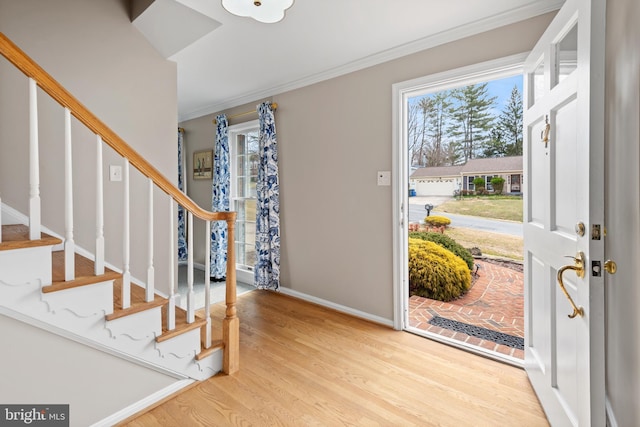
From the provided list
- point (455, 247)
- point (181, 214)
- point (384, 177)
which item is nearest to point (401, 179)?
point (384, 177)

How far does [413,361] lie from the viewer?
221 centimetres

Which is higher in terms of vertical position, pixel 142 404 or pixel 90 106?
pixel 90 106

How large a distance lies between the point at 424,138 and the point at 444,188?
2.28 feet

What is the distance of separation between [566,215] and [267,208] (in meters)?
2.82

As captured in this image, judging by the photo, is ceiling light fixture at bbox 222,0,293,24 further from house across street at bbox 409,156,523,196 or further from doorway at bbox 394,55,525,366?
house across street at bbox 409,156,523,196

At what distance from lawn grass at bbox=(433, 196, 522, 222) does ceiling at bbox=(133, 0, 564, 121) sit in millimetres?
2102

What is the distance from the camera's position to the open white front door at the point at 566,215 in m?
1.05

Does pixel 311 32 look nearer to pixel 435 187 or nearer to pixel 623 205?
pixel 623 205

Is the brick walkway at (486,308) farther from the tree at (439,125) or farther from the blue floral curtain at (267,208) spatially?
the blue floral curtain at (267,208)

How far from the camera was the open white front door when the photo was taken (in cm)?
105

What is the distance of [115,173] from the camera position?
7.88 ft

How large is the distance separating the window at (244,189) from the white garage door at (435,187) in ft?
7.18

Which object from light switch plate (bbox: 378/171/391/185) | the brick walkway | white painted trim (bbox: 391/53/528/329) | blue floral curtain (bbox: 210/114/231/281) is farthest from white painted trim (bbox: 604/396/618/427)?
blue floral curtain (bbox: 210/114/231/281)

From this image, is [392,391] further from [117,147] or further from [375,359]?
[117,147]
